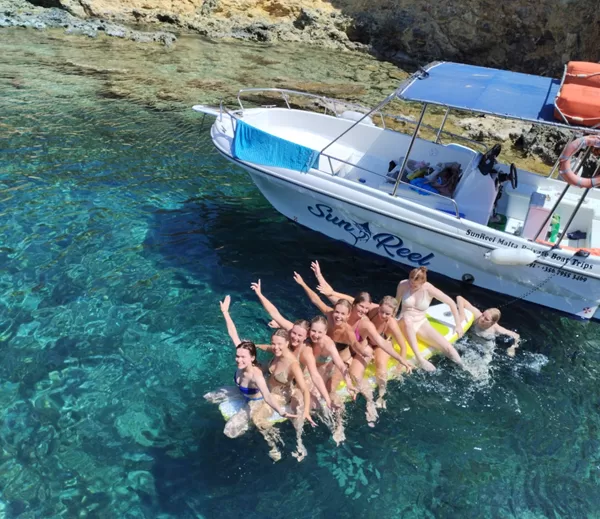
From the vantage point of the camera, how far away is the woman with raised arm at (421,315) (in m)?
6.33

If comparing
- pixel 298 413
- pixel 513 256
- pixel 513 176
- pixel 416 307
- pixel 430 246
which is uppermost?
pixel 513 176

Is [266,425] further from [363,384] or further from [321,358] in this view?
[363,384]

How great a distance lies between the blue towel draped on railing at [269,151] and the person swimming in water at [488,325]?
2.76 m

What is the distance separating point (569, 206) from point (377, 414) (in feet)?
14.0

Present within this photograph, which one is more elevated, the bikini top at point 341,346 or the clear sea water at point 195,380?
the bikini top at point 341,346

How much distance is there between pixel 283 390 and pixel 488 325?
2.81 m

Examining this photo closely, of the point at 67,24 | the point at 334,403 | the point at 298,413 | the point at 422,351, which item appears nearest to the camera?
the point at 298,413

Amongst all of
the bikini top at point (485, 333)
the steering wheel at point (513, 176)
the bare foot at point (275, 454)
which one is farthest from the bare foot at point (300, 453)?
the steering wheel at point (513, 176)

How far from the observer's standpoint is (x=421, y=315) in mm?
6508

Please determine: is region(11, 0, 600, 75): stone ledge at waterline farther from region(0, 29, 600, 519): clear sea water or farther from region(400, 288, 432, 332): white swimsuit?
region(400, 288, 432, 332): white swimsuit

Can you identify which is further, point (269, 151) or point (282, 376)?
point (269, 151)

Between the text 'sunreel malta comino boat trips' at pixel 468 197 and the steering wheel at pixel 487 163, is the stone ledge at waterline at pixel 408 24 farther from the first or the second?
the steering wheel at pixel 487 163

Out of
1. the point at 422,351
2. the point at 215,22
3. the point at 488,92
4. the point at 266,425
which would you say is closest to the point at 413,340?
the point at 422,351

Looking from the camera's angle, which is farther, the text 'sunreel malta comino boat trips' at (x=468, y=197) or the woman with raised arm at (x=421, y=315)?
the text 'sunreel malta comino boat trips' at (x=468, y=197)
